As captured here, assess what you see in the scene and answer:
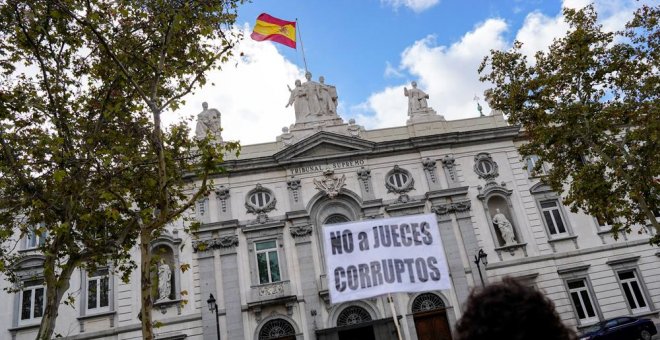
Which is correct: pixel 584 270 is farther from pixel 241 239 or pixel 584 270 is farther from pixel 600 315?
pixel 241 239

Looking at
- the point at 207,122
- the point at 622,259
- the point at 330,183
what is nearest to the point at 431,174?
the point at 330,183

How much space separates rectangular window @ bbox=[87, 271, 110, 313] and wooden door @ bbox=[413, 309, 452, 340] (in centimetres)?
1441

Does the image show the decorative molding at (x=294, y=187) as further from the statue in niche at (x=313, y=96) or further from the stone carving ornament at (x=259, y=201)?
the statue in niche at (x=313, y=96)

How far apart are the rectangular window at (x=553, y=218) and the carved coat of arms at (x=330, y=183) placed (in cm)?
1074

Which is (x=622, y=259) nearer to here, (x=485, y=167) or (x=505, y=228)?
(x=505, y=228)

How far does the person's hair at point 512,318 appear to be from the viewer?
216cm

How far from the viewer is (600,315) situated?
73.4 feet

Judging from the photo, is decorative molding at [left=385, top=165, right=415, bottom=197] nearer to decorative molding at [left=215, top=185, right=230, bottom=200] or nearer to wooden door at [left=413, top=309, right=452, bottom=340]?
wooden door at [left=413, top=309, right=452, bottom=340]

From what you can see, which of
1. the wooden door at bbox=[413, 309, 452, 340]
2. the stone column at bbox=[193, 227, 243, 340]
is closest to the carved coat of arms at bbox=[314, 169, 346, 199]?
→ the stone column at bbox=[193, 227, 243, 340]

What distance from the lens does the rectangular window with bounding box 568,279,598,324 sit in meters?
22.5

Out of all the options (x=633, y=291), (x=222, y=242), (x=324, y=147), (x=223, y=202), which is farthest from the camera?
(x=324, y=147)

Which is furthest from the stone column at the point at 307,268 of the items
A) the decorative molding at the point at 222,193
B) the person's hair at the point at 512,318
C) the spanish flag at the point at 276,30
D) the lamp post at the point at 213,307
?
the person's hair at the point at 512,318

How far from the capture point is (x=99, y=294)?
2191cm

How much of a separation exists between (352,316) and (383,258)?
1377 centimetres
